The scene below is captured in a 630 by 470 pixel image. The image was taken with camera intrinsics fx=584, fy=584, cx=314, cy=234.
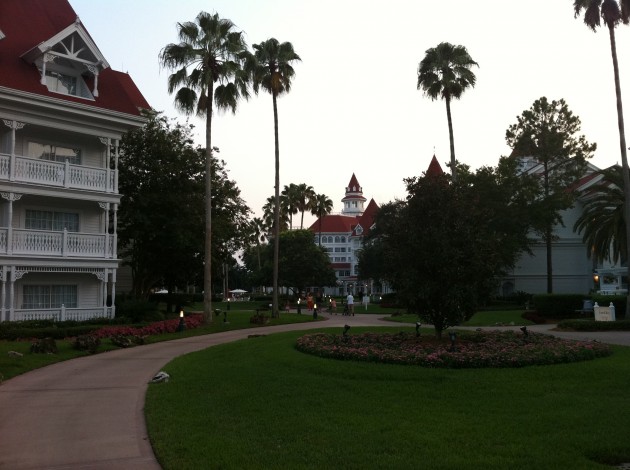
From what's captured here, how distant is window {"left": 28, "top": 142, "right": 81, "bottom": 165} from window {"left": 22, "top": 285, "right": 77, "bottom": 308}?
5862mm

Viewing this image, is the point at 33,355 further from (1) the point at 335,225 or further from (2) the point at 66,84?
(1) the point at 335,225

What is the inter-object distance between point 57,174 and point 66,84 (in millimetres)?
4786

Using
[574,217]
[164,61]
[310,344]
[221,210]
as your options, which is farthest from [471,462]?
[574,217]

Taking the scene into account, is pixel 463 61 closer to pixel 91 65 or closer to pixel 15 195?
pixel 91 65

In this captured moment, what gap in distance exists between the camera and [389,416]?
29.5 ft

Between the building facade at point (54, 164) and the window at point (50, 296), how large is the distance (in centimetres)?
4

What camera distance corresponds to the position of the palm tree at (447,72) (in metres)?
39.4

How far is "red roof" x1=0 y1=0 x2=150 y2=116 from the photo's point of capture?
25.1 meters

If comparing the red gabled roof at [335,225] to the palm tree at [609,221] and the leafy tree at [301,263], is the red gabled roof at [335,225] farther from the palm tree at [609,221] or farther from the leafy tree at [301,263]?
the palm tree at [609,221]

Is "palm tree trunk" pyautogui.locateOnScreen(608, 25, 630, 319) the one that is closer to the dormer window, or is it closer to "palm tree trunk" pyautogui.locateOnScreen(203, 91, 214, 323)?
"palm tree trunk" pyautogui.locateOnScreen(203, 91, 214, 323)

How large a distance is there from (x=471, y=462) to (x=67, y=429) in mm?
5914

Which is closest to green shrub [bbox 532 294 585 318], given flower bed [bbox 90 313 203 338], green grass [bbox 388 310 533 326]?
green grass [bbox 388 310 533 326]

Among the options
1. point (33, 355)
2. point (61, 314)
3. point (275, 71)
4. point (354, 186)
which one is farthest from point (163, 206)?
point (354, 186)

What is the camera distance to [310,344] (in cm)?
1689
